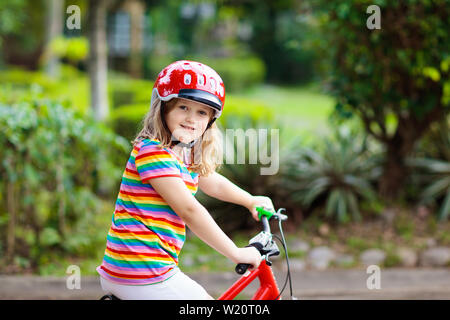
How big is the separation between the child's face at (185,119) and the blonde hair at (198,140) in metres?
0.03

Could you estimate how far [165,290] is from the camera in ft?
7.02

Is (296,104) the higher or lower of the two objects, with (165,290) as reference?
higher

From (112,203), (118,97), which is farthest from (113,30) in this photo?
(112,203)

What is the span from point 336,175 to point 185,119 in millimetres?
4348

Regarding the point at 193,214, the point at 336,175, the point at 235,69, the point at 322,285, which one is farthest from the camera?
the point at 235,69

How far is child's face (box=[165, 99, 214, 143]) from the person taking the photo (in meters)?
2.26

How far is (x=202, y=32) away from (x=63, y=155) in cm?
1997

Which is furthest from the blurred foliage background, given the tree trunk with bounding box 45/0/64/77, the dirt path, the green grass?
the tree trunk with bounding box 45/0/64/77

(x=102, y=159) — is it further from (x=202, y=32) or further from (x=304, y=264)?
(x=202, y=32)

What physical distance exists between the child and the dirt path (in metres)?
2.35

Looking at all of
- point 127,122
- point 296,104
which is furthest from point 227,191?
point 296,104

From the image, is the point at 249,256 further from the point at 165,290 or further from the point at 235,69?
the point at 235,69

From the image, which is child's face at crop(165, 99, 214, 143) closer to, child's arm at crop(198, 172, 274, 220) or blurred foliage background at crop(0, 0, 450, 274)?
child's arm at crop(198, 172, 274, 220)

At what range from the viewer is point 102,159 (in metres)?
5.57
